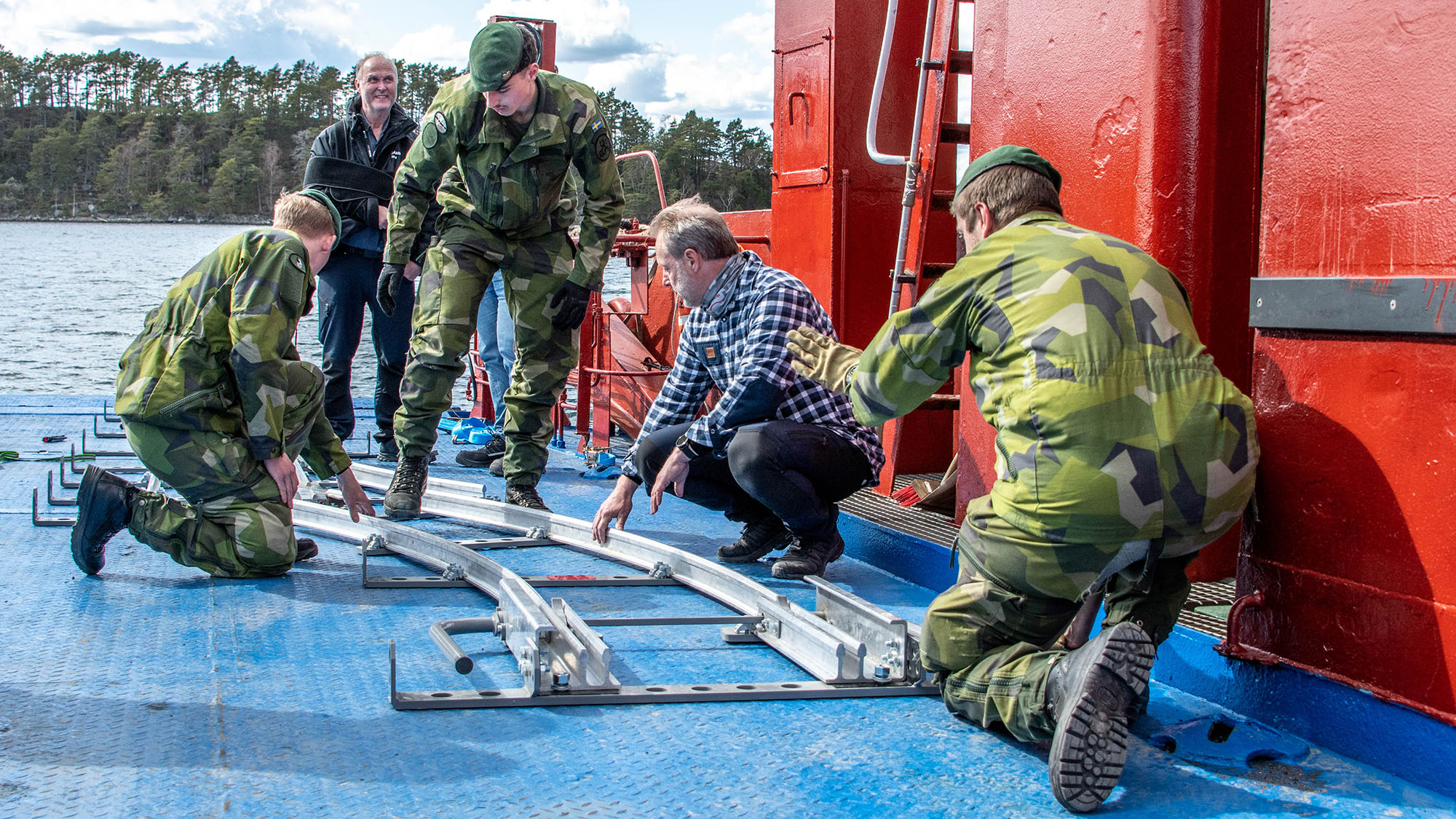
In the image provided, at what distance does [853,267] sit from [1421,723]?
3613 mm

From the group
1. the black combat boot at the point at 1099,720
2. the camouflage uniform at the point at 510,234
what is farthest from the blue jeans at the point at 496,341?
the black combat boot at the point at 1099,720

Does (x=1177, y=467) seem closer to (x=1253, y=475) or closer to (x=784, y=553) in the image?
(x=1253, y=475)

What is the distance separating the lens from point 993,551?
8.66 ft

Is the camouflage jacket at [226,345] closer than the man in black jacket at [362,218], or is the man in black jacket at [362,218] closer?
the camouflage jacket at [226,345]

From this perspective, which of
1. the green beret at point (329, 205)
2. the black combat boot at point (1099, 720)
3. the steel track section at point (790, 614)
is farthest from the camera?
the green beret at point (329, 205)

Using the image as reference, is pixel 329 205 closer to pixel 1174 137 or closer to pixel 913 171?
pixel 913 171

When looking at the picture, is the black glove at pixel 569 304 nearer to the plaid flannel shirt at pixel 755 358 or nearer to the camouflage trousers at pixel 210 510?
the plaid flannel shirt at pixel 755 358

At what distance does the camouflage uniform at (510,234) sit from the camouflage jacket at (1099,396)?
282 cm

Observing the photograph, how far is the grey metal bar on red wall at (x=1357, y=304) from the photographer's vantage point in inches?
93.7

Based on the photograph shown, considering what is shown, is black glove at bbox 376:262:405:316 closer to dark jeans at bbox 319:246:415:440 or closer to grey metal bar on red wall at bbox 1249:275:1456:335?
dark jeans at bbox 319:246:415:440

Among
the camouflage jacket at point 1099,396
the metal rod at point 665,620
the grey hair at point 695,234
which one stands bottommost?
the metal rod at point 665,620

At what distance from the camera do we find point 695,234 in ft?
13.6

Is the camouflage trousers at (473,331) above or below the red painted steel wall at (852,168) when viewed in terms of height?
below

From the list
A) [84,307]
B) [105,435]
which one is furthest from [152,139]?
[105,435]
